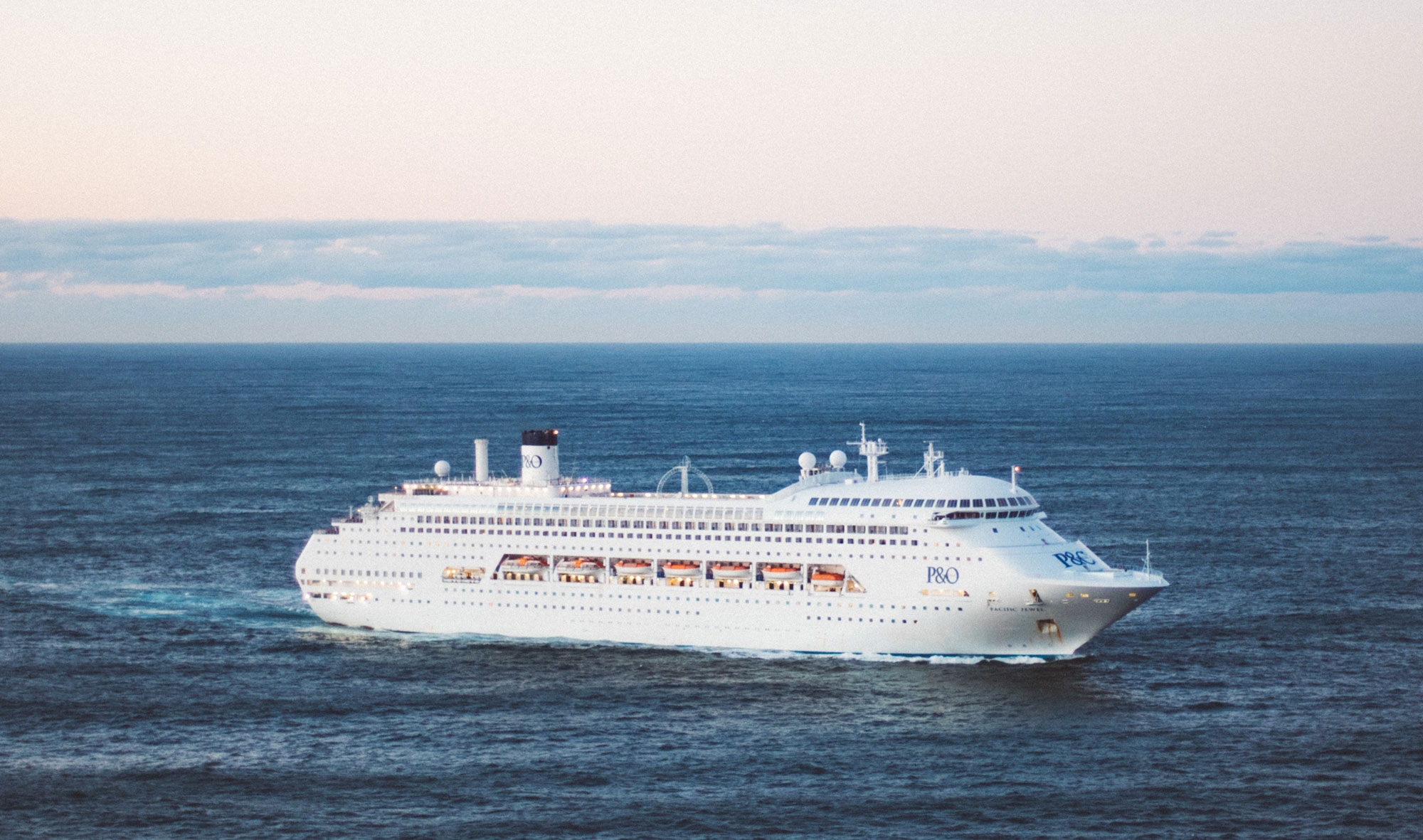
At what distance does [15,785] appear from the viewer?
42.9 meters

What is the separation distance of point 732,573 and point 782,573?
1978mm

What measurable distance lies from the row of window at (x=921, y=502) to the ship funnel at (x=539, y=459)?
12.1 meters

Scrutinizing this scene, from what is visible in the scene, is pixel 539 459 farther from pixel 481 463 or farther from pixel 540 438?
pixel 481 463

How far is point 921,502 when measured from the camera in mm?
54969

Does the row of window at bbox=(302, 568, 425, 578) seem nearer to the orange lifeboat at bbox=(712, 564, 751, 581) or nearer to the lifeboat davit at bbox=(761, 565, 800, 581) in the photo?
the orange lifeboat at bbox=(712, 564, 751, 581)

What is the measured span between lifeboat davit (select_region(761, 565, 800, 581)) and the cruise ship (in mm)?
62

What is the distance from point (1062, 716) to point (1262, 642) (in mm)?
13329

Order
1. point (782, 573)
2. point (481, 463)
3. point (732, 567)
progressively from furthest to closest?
point (481, 463) → point (732, 567) → point (782, 573)

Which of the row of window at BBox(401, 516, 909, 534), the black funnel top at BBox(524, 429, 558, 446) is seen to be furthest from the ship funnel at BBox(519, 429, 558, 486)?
the row of window at BBox(401, 516, 909, 534)

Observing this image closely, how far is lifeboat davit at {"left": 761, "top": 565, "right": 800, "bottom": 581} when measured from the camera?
5638 centimetres

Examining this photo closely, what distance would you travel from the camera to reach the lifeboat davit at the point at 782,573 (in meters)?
56.4

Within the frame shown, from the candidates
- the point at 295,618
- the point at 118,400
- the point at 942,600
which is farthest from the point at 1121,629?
the point at 118,400

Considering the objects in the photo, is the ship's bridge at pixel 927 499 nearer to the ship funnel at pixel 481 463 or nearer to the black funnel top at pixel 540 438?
the black funnel top at pixel 540 438

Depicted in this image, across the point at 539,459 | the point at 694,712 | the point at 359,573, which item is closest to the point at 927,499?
the point at 694,712
